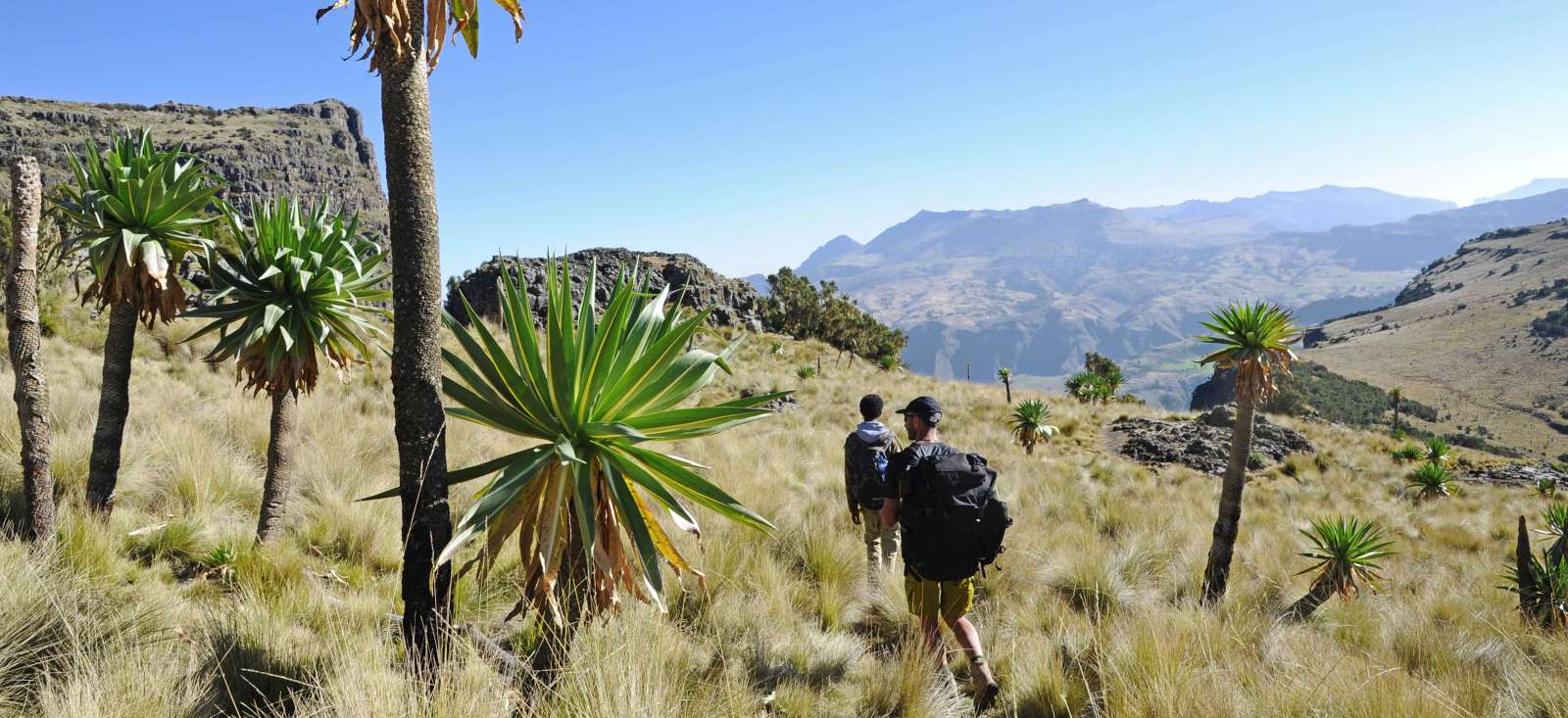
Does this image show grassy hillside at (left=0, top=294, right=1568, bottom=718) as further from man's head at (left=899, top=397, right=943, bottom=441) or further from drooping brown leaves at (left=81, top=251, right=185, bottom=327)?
drooping brown leaves at (left=81, top=251, right=185, bottom=327)

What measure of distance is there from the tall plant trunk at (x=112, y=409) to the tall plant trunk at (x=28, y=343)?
14.1 inches

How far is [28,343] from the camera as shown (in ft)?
14.8

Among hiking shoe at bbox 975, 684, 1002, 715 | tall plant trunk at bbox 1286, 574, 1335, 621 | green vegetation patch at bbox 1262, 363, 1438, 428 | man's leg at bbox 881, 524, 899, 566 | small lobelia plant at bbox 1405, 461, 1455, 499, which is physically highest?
man's leg at bbox 881, 524, 899, 566

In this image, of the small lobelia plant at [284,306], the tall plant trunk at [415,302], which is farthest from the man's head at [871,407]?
the small lobelia plant at [284,306]

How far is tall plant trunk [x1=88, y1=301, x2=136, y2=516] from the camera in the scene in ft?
16.5

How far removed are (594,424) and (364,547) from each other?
11.8ft

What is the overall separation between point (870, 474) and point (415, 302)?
3815mm

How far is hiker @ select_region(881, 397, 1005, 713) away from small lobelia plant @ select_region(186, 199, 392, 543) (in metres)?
4.18

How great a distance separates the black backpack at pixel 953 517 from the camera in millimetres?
4332

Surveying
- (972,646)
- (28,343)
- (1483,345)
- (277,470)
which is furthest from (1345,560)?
(1483,345)

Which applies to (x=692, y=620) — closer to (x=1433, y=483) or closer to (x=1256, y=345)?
(x=1256, y=345)

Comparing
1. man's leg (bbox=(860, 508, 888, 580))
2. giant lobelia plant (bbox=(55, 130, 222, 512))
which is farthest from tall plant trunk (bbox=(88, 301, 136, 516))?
man's leg (bbox=(860, 508, 888, 580))

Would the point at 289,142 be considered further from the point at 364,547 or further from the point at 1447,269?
the point at 1447,269

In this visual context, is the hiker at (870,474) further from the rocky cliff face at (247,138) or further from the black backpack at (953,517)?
the rocky cliff face at (247,138)
